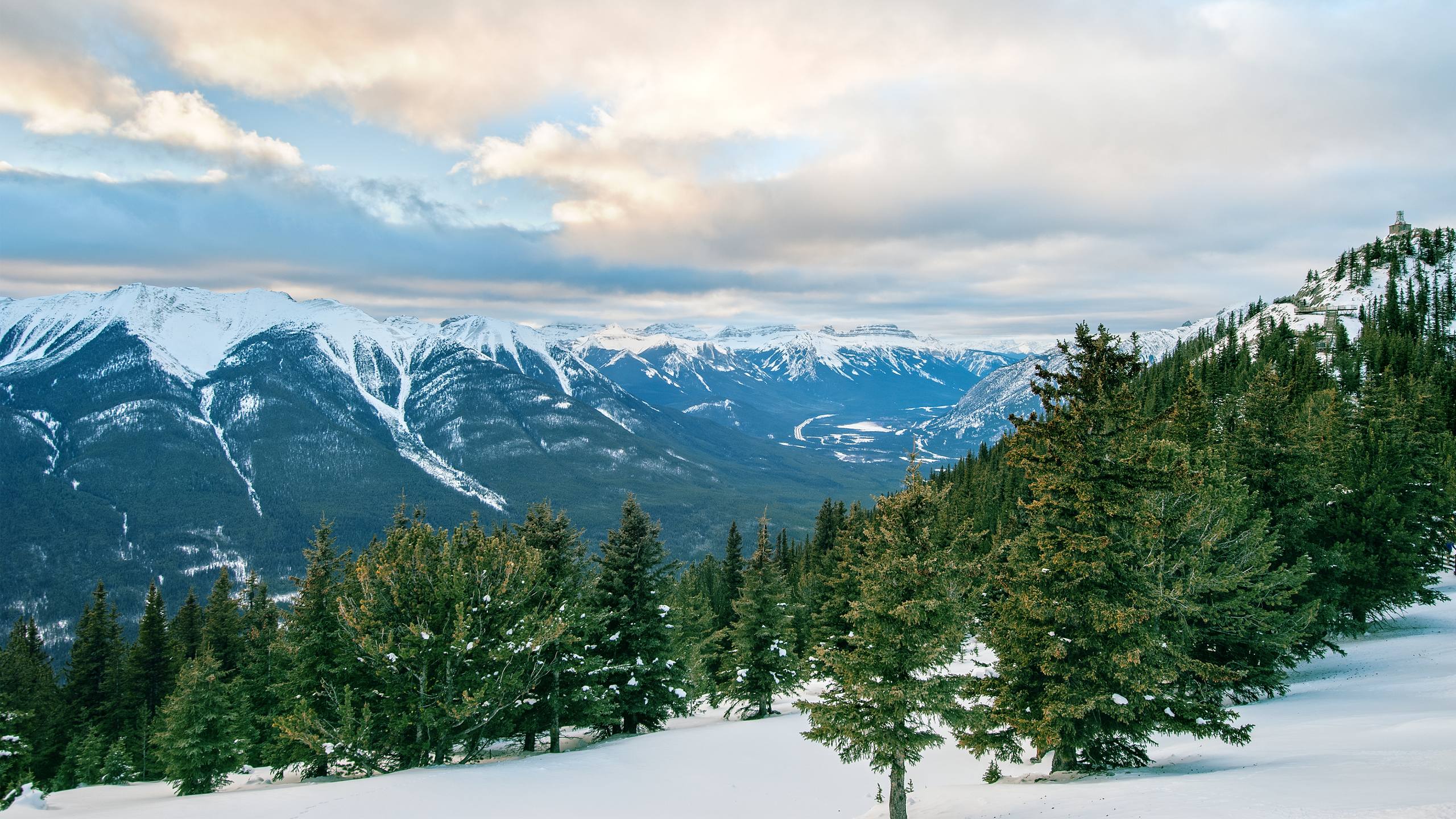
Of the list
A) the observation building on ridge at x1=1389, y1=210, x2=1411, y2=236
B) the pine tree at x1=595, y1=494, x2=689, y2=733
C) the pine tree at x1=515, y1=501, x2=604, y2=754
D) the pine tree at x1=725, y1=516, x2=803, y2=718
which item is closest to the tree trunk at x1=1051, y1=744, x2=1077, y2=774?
the pine tree at x1=515, y1=501, x2=604, y2=754

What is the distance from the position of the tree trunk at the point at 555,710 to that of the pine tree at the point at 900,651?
543 inches

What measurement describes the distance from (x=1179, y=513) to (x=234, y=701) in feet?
138

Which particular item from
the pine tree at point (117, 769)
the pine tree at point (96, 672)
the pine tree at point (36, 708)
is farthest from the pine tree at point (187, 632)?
the pine tree at point (117, 769)

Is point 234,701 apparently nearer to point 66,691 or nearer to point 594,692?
point 594,692

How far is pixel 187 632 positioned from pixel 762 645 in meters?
45.1

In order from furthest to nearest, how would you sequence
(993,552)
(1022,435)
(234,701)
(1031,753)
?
(234,701), (1031,753), (993,552), (1022,435)

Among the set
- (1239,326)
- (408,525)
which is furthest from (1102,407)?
(1239,326)

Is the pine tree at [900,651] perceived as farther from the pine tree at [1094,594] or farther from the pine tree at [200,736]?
the pine tree at [200,736]

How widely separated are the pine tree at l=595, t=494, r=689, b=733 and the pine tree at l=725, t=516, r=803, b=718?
26.2 feet

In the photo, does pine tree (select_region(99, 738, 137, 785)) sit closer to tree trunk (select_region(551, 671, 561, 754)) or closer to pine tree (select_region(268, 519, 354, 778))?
pine tree (select_region(268, 519, 354, 778))

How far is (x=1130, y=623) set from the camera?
611 inches

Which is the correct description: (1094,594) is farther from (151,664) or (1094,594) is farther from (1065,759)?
(151,664)

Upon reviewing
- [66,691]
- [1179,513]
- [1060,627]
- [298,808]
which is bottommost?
[66,691]

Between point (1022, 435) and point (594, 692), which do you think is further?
point (594, 692)
